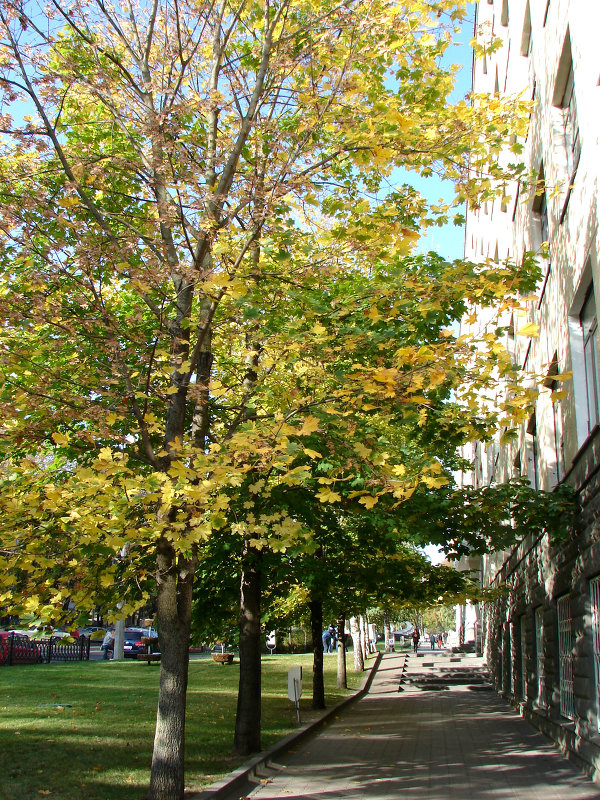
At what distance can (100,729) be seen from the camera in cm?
1214

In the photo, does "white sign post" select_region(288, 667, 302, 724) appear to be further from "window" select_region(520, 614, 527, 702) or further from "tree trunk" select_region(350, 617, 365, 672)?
"tree trunk" select_region(350, 617, 365, 672)

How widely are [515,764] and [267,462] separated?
7051 mm

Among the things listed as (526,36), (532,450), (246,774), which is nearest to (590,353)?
(532,450)

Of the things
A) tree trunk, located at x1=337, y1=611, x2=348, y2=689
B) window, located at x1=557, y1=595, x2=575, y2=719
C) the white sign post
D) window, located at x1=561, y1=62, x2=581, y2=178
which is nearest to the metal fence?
tree trunk, located at x1=337, y1=611, x2=348, y2=689

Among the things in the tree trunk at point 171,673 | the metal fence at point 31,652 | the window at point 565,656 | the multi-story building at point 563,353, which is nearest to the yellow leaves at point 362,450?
the multi-story building at point 563,353

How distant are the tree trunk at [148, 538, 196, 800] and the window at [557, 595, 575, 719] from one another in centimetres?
625

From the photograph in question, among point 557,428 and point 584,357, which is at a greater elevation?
point 584,357

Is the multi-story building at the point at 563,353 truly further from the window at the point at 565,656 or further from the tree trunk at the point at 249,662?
the tree trunk at the point at 249,662

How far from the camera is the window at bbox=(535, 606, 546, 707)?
560 inches

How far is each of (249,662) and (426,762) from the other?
3.13m

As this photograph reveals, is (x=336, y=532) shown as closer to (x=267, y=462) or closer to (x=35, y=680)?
(x=267, y=462)

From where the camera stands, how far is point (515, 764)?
1095 centimetres

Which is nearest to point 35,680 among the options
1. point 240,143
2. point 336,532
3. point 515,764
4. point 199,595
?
point 199,595

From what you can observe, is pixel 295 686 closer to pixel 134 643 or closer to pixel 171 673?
pixel 171 673
